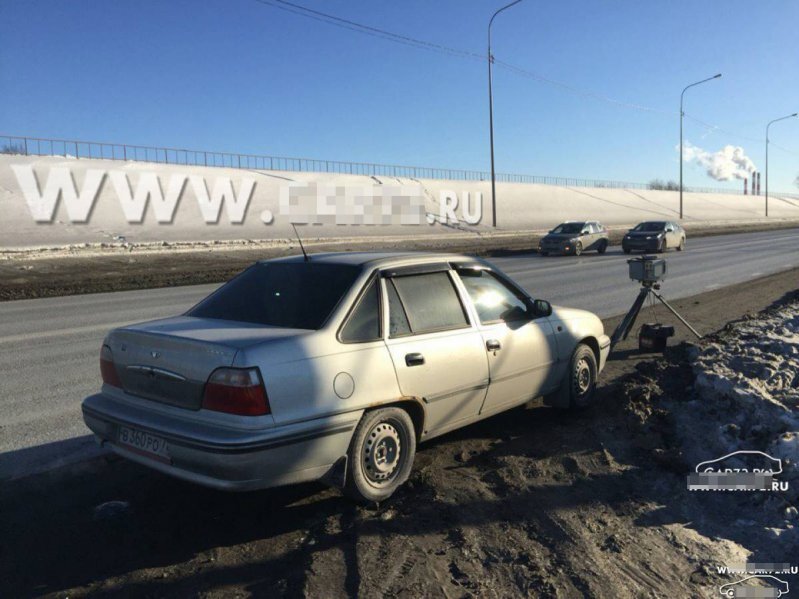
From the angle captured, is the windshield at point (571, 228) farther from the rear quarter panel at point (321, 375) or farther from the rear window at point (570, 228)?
the rear quarter panel at point (321, 375)

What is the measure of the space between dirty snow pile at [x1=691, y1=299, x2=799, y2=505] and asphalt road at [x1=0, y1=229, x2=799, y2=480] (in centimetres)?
410

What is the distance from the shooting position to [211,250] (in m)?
26.8

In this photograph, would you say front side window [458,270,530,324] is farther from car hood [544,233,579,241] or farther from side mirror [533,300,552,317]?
car hood [544,233,579,241]

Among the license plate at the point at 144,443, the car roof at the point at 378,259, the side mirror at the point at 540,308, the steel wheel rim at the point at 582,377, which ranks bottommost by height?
the steel wheel rim at the point at 582,377

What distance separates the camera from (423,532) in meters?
3.72

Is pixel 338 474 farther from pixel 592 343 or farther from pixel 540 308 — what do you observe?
pixel 592 343

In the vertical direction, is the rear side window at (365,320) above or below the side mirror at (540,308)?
above

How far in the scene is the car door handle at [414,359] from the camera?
4.19m

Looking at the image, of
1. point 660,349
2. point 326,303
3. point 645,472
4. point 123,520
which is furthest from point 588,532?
point 660,349

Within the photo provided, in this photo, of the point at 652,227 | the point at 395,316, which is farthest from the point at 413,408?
the point at 652,227

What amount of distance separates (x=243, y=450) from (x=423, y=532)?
3.56 feet

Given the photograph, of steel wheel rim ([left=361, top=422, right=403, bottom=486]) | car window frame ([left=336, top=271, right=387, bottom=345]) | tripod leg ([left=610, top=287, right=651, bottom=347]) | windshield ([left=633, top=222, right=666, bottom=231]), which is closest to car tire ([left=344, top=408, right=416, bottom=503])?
steel wheel rim ([left=361, top=422, right=403, bottom=486])

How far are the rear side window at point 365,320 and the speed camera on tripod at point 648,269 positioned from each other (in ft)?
14.9

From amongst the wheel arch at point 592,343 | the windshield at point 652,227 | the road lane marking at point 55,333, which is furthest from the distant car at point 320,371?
the windshield at point 652,227
